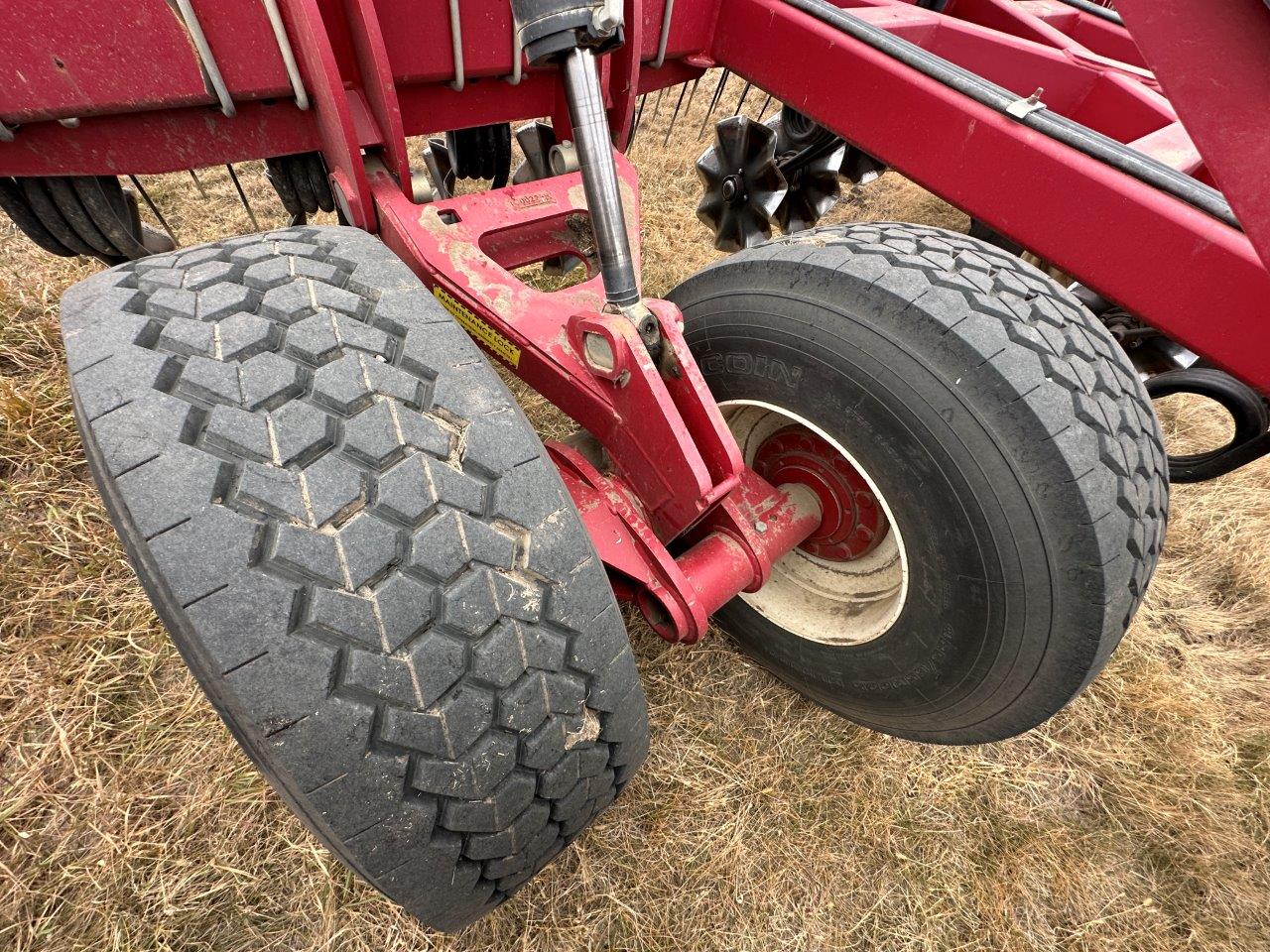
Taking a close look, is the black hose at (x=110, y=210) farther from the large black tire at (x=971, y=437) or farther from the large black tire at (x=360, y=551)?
the large black tire at (x=971, y=437)

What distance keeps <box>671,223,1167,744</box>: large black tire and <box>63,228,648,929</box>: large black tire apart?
69 centimetres

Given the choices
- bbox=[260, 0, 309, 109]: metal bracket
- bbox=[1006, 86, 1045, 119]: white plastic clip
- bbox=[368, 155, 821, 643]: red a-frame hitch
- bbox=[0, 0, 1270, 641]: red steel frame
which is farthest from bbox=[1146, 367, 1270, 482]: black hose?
bbox=[260, 0, 309, 109]: metal bracket

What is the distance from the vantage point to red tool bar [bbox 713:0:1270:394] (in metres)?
1.42

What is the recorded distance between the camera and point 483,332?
1.51 meters

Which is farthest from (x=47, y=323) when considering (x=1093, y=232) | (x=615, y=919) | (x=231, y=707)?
(x=1093, y=232)

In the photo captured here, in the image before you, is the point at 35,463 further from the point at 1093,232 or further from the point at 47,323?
the point at 1093,232

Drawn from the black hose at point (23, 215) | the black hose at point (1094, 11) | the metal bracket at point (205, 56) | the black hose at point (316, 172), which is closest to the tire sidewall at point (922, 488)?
the metal bracket at point (205, 56)

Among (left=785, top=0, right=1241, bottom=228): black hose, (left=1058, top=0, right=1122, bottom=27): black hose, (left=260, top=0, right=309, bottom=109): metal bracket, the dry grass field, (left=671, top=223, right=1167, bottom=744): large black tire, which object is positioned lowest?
the dry grass field

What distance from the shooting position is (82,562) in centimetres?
191

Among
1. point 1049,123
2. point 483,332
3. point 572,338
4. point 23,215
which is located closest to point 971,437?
point 572,338

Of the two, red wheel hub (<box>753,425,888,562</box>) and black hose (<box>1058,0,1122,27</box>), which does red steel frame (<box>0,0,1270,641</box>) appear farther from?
black hose (<box>1058,0,1122,27</box>)

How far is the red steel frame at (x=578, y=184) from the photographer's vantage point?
135 cm

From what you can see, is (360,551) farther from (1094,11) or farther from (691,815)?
(1094,11)

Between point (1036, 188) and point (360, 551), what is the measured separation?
180cm
